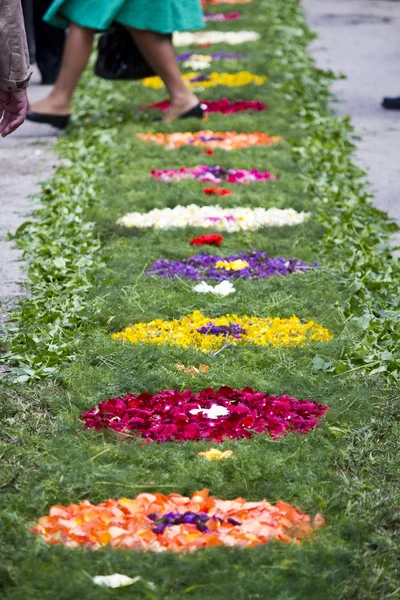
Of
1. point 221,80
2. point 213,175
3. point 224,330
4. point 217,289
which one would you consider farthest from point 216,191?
point 221,80

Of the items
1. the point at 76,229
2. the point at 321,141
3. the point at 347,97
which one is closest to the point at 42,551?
the point at 76,229

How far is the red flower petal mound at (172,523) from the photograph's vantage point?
2793 millimetres

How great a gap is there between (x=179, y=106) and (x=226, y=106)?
74 centimetres

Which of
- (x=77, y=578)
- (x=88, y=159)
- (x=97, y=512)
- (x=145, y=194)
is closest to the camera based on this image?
(x=77, y=578)

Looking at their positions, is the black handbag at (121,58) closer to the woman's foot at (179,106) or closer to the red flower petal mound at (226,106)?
the woman's foot at (179,106)

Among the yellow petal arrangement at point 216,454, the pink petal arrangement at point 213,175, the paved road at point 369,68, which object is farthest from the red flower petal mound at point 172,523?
the pink petal arrangement at point 213,175

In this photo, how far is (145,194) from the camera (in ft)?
20.6

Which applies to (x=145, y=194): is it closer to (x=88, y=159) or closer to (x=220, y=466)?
(x=88, y=159)

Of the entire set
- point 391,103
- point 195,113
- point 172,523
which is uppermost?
point 172,523

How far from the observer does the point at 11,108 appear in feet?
12.5

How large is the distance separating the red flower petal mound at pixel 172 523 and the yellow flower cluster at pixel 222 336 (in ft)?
4.08

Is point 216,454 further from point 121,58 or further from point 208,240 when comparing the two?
point 121,58

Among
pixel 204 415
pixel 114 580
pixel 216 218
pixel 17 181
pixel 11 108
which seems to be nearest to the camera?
pixel 114 580

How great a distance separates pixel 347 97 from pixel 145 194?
4004 millimetres
